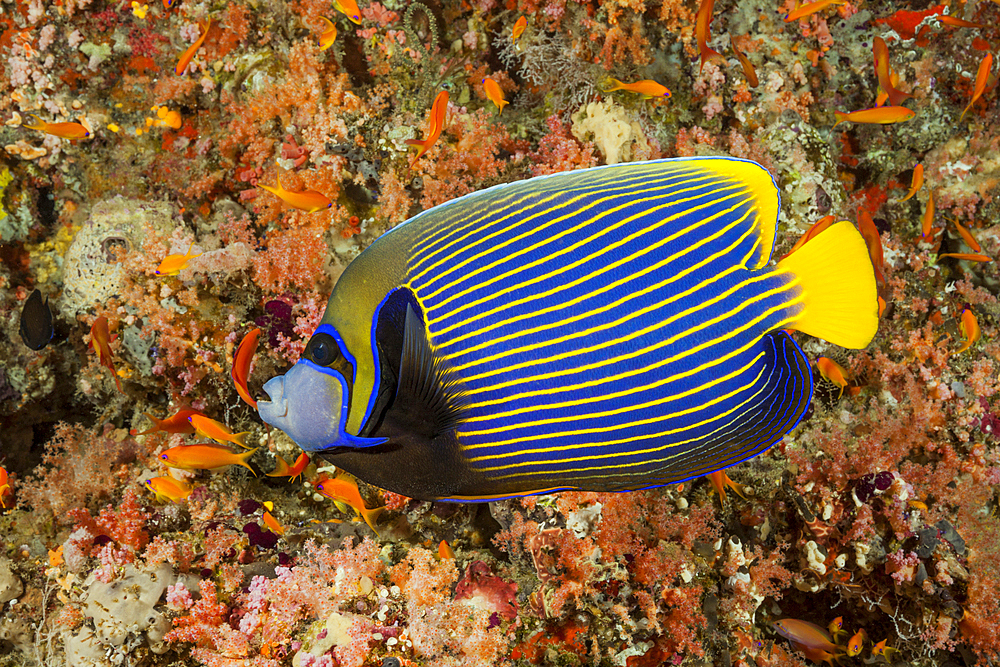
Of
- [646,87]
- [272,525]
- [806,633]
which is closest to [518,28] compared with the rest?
[646,87]

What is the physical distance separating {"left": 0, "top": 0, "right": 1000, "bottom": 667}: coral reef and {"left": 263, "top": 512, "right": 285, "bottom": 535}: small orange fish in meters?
0.02

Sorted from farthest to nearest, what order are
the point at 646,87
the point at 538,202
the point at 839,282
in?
the point at 646,87 → the point at 538,202 → the point at 839,282

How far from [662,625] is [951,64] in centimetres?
607

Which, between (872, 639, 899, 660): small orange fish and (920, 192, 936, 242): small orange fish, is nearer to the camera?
(872, 639, 899, 660): small orange fish

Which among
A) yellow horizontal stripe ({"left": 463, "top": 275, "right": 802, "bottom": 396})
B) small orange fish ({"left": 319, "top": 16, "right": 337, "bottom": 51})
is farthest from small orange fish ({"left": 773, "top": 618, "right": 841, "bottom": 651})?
small orange fish ({"left": 319, "top": 16, "right": 337, "bottom": 51})

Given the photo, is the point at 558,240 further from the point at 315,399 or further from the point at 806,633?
the point at 806,633

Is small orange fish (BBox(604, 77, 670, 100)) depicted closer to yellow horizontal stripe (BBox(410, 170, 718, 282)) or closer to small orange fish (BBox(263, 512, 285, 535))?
yellow horizontal stripe (BBox(410, 170, 718, 282))

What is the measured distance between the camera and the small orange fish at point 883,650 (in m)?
3.13

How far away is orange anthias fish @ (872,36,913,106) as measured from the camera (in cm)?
395

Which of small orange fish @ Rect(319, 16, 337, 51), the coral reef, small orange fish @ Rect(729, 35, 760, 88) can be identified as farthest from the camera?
small orange fish @ Rect(729, 35, 760, 88)

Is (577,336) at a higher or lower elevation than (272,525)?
higher

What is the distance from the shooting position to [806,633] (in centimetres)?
299

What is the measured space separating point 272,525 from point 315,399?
234 centimetres

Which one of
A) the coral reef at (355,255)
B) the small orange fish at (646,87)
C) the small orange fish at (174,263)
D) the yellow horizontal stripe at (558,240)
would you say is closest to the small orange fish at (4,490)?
the coral reef at (355,255)
